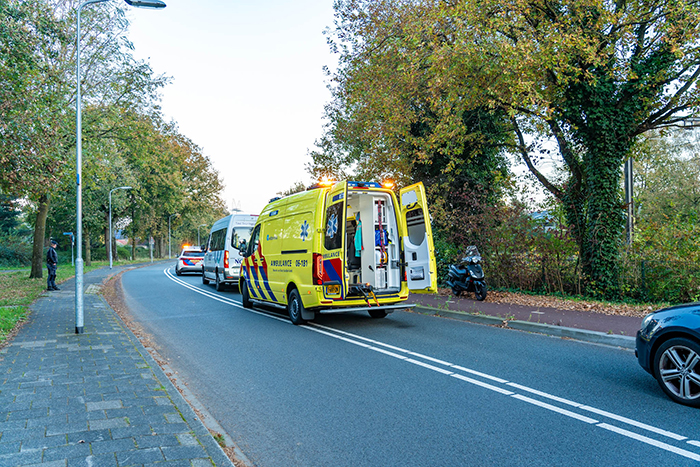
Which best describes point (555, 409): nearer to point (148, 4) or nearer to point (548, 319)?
point (548, 319)

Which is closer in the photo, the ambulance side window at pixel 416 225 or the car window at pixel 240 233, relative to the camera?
the ambulance side window at pixel 416 225

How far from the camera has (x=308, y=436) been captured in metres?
4.22

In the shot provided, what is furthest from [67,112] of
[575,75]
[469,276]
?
[575,75]

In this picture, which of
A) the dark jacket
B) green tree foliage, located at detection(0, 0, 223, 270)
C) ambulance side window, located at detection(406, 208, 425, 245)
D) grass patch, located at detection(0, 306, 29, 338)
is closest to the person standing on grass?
the dark jacket

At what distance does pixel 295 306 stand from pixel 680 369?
696 cm

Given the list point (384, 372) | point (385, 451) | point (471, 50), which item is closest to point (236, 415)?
point (385, 451)

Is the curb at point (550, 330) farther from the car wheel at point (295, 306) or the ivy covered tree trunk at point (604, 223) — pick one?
the ivy covered tree trunk at point (604, 223)

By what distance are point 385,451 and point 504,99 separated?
10.6 m

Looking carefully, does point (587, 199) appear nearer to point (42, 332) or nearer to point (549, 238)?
point (549, 238)

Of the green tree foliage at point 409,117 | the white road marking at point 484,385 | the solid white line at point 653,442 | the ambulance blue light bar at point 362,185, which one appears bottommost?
the solid white line at point 653,442

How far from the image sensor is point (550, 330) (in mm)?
8719

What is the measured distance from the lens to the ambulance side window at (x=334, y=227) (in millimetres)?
9297

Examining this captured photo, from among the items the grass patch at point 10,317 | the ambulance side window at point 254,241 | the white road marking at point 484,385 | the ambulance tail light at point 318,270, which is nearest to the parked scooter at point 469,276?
the ambulance tail light at point 318,270

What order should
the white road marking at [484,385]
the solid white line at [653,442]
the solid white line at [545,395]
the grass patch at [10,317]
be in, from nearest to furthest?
the solid white line at [653,442] < the solid white line at [545,395] < the white road marking at [484,385] < the grass patch at [10,317]
